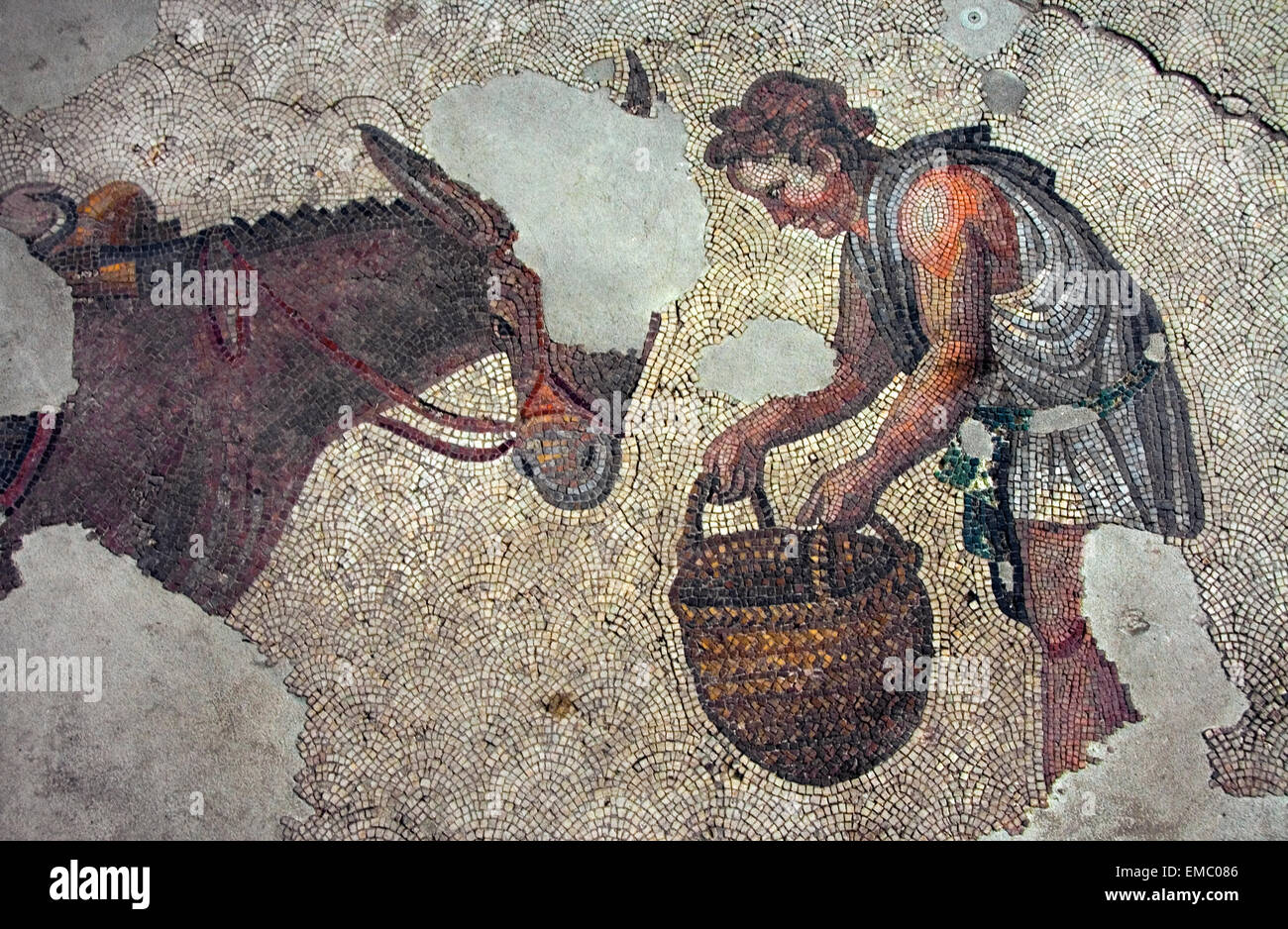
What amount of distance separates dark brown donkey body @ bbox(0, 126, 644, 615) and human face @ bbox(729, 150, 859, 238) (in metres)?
1.73

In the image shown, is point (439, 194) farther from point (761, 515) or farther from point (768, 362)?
point (761, 515)

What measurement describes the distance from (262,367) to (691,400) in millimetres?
3301

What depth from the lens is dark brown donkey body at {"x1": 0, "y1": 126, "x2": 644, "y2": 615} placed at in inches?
306

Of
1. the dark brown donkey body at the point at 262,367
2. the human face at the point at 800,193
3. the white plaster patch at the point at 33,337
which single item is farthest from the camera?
the human face at the point at 800,193

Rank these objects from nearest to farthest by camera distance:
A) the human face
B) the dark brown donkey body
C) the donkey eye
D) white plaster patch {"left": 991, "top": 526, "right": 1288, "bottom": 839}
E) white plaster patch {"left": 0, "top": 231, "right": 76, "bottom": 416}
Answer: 1. white plaster patch {"left": 991, "top": 526, "right": 1288, "bottom": 839}
2. the dark brown donkey body
3. white plaster patch {"left": 0, "top": 231, "right": 76, "bottom": 416}
4. the donkey eye
5. the human face

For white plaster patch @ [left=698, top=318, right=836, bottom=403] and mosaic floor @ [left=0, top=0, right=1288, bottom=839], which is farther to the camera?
white plaster patch @ [left=698, top=318, right=836, bottom=403]

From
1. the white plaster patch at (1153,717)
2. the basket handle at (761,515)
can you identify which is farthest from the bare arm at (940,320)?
the white plaster patch at (1153,717)

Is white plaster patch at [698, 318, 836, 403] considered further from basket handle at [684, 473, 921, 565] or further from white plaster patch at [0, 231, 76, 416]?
white plaster patch at [0, 231, 76, 416]

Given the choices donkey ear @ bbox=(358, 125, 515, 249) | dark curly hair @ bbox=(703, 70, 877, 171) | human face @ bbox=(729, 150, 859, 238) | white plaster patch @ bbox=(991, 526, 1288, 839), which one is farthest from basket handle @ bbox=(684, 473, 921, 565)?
dark curly hair @ bbox=(703, 70, 877, 171)

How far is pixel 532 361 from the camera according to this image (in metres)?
8.01

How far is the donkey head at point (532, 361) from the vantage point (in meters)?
7.92

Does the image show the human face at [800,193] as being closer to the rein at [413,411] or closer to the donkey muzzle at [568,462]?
the donkey muzzle at [568,462]

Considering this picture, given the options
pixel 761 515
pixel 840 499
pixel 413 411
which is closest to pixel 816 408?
pixel 840 499

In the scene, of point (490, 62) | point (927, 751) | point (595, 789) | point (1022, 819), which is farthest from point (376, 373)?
point (1022, 819)
